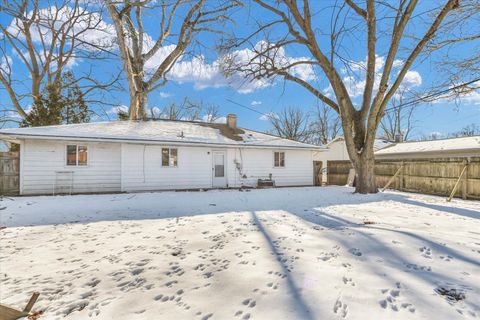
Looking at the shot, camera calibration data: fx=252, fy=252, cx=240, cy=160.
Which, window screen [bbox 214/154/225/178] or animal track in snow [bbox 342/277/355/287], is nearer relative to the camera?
animal track in snow [bbox 342/277/355/287]

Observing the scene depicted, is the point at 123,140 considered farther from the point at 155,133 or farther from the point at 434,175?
the point at 434,175

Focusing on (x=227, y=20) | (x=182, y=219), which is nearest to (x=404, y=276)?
(x=182, y=219)

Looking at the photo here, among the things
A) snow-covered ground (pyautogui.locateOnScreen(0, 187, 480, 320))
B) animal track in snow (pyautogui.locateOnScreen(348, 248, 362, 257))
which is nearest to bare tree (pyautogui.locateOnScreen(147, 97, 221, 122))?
snow-covered ground (pyautogui.locateOnScreen(0, 187, 480, 320))

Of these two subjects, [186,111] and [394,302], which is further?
[186,111]

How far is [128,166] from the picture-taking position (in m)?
11.8

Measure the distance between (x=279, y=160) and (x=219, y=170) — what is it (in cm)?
379

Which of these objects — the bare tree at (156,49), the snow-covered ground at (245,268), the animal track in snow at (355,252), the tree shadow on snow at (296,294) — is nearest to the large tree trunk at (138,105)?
the bare tree at (156,49)

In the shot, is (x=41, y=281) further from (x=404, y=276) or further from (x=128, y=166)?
(x=128, y=166)

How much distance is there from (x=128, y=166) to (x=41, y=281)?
935 centimetres

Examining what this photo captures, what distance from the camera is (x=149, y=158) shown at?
12141mm

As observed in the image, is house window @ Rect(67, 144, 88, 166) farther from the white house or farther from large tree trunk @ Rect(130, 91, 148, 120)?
large tree trunk @ Rect(130, 91, 148, 120)

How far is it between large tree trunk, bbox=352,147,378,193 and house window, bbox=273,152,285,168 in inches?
194

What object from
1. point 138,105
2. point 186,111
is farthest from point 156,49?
point 186,111

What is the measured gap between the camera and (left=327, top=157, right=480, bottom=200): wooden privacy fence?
10.2 m
